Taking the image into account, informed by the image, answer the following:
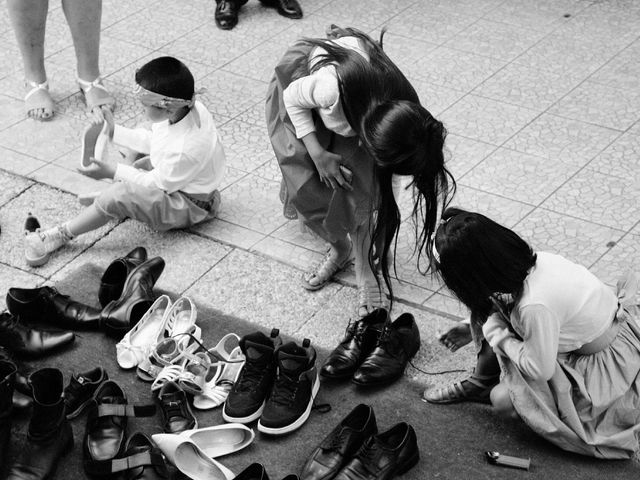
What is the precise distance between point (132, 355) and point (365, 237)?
1.02 m

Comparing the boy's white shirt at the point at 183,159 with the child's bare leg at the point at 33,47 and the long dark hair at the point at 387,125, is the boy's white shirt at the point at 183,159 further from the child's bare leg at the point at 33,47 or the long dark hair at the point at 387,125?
the child's bare leg at the point at 33,47

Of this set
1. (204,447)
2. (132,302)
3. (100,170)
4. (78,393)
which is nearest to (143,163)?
(100,170)

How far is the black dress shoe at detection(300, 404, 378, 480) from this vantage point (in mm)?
3150

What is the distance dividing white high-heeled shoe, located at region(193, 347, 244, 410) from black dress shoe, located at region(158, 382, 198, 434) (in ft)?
0.26

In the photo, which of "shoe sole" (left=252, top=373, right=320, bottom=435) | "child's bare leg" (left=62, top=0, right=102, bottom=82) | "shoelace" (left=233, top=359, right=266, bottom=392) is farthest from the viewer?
"child's bare leg" (left=62, top=0, right=102, bottom=82)

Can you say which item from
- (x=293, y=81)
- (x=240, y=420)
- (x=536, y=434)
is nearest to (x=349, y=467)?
(x=240, y=420)

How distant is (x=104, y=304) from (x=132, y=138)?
0.90m

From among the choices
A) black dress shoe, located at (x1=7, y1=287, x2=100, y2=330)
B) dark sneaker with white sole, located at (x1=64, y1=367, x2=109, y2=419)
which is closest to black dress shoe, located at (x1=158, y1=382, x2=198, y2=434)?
dark sneaker with white sole, located at (x1=64, y1=367, x2=109, y2=419)

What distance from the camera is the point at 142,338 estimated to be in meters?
3.72

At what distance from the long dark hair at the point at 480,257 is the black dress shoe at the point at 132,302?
1332mm

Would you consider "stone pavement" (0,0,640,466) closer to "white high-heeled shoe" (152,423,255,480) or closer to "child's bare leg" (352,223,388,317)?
"child's bare leg" (352,223,388,317)

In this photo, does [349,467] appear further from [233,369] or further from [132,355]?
[132,355]

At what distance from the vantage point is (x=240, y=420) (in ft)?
11.1

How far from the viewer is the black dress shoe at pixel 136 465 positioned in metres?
3.07
